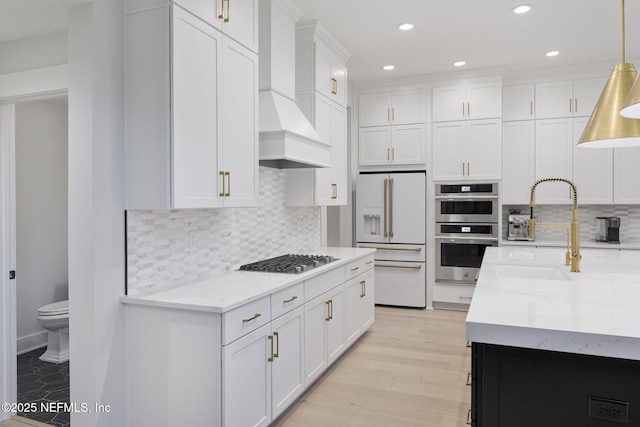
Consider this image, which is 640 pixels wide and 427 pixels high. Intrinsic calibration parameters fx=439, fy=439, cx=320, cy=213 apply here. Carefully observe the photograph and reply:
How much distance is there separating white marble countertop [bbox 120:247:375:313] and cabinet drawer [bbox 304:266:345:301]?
0.20 feet

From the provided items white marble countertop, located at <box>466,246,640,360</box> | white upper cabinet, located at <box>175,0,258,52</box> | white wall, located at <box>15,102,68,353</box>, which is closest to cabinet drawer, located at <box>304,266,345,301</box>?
white marble countertop, located at <box>466,246,640,360</box>

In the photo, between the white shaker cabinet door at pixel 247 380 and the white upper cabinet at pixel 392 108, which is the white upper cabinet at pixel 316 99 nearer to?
the white upper cabinet at pixel 392 108

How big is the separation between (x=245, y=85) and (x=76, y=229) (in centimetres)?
128

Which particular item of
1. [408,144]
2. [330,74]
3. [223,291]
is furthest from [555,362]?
[408,144]

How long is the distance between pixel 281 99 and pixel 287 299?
158 centimetres

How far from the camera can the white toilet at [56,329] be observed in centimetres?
367

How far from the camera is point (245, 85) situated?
108 inches

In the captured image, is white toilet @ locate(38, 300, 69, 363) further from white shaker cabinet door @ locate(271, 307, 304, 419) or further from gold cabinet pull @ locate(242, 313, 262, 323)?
gold cabinet pull @ locate(242, 313, 262, 323)

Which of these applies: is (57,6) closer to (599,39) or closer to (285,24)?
(285,24)

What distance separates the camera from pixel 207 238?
289cm

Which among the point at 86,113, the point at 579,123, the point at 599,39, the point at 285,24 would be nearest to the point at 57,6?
the point at 86,113

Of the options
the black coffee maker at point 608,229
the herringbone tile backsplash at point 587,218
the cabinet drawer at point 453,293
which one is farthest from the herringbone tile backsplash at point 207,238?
the black coffee maker at point 608,229

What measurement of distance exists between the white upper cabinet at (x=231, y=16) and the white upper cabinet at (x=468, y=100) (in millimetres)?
3151

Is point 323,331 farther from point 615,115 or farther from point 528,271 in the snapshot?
point 615,115
